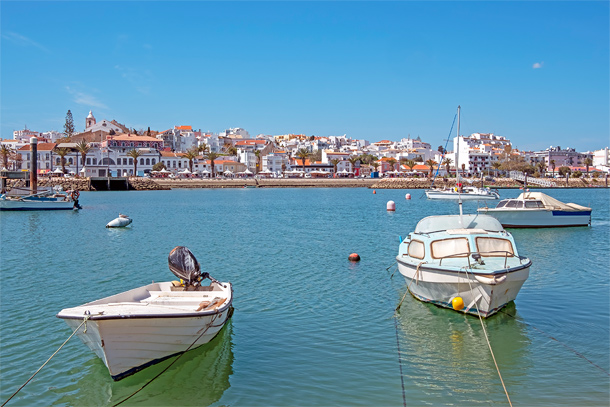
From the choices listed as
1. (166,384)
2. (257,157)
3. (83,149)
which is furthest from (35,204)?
(257,157)

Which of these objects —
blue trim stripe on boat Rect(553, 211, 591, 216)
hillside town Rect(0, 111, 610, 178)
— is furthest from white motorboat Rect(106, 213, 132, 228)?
hillside town Rect(0, 111, 610, 178)

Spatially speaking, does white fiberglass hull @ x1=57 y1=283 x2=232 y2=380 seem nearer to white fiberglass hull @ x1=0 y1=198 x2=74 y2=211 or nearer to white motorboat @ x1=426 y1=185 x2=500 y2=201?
white fiberglass hull @ x1=0 y1=198 x2=74 y2=211

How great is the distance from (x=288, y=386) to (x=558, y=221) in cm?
3419

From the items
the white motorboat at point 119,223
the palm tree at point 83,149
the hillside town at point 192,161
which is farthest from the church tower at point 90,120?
the white motorboat at point 119,223

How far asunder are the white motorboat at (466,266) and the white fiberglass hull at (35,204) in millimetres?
50914

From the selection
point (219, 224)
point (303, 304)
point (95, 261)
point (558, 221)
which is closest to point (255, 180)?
point (219, 224)

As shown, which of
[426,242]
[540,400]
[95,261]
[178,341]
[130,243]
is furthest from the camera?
[130,243]

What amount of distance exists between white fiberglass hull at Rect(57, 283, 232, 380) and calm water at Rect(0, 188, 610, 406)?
1.67ft

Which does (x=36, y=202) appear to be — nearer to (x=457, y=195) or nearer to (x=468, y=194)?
(x=468, y=194)

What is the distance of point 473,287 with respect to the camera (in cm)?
1384

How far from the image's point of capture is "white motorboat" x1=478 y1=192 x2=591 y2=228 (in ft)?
124

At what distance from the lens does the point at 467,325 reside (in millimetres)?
14109

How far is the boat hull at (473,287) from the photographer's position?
13.6 metres

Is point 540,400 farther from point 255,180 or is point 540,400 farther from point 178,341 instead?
point 255,180
